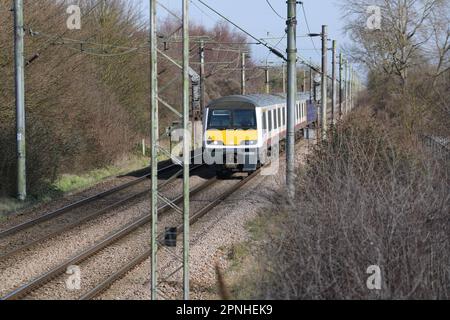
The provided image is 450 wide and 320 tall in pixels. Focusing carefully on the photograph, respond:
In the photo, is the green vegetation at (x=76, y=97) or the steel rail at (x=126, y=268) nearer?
the steel rail at (x=126, y=268)

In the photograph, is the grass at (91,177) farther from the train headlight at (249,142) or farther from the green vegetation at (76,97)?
the train headlight at (249,142)

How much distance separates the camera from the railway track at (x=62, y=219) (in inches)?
508

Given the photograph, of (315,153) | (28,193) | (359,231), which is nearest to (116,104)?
(28,193)

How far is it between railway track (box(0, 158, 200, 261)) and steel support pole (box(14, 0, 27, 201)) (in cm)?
157

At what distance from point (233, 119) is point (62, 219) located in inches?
311

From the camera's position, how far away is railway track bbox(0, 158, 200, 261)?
12.9 metres

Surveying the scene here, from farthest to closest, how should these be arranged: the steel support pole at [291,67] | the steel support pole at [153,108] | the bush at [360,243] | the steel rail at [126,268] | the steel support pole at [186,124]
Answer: the steel support pole at [291,67], the steel rail at [126,268], the steel support pole at [153,108], the steel support pole at [186,124], the bush at [360,243]

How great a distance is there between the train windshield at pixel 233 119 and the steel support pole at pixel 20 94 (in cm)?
626

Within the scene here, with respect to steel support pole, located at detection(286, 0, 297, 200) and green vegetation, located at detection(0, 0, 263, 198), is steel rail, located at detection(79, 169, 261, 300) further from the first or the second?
green vegetation, located at detection(0, 0, 263, 198)

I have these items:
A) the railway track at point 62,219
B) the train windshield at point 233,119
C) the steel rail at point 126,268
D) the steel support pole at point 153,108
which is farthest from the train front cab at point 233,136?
the steel support pole at point 153,108

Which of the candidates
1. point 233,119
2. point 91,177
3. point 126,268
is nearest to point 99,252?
point 126,268

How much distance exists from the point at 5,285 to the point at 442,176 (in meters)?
6.72

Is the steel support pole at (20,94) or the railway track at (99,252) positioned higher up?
the steel support pole at (20,94)
